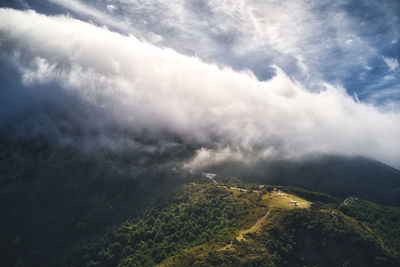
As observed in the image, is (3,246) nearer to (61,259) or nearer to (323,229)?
(61,259)

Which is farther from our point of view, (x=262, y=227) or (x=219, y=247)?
(x=262, y=227)

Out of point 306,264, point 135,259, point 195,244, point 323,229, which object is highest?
point 323,229

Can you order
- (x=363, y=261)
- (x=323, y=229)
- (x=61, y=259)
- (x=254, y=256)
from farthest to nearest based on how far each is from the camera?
(x=61, y=259) < (x=323, y=229) < (x=363, y=261) < (x=254, y=256)

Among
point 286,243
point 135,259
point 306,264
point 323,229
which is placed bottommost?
point 135,259

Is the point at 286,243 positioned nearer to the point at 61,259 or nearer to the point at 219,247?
the point at 219,247

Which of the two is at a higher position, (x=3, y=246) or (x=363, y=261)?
(x=363, y=261)

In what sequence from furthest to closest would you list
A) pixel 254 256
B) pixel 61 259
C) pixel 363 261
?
pixel 61 259, pixel 363 261, pixel 254 256

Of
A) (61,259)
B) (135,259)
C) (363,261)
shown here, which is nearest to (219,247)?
(135,259)

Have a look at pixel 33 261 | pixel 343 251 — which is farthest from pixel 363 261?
pixel 33 261

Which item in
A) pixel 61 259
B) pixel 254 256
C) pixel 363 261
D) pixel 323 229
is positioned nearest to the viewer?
pixel 254 256
